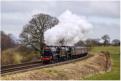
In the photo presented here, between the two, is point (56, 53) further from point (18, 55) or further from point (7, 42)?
point (7, 42)

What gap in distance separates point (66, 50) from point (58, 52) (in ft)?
13.3

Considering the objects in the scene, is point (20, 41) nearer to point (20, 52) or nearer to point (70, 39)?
point (20, 52)

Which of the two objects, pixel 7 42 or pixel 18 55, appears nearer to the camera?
pixel 18 55

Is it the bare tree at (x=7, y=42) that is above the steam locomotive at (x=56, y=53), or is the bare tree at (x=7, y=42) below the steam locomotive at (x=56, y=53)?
above

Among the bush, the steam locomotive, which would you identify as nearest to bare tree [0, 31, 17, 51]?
the bush

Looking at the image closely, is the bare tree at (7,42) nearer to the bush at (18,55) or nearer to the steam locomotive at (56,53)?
the bush at (18,55)

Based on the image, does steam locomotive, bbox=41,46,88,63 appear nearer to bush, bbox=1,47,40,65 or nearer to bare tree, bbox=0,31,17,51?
bush, bbox=1,47,40,65

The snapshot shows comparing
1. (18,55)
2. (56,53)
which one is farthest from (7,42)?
(56,53)

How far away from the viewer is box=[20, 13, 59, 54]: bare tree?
3900cm

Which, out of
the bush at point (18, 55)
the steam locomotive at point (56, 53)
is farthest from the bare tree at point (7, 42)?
the steam locomotive at point (56, 53)

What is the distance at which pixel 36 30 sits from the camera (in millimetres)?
38562

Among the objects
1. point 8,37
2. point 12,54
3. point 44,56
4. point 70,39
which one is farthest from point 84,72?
point 70,39

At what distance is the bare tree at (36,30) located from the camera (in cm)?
3900

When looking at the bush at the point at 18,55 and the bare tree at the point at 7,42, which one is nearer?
the bush at the point at 18,55
